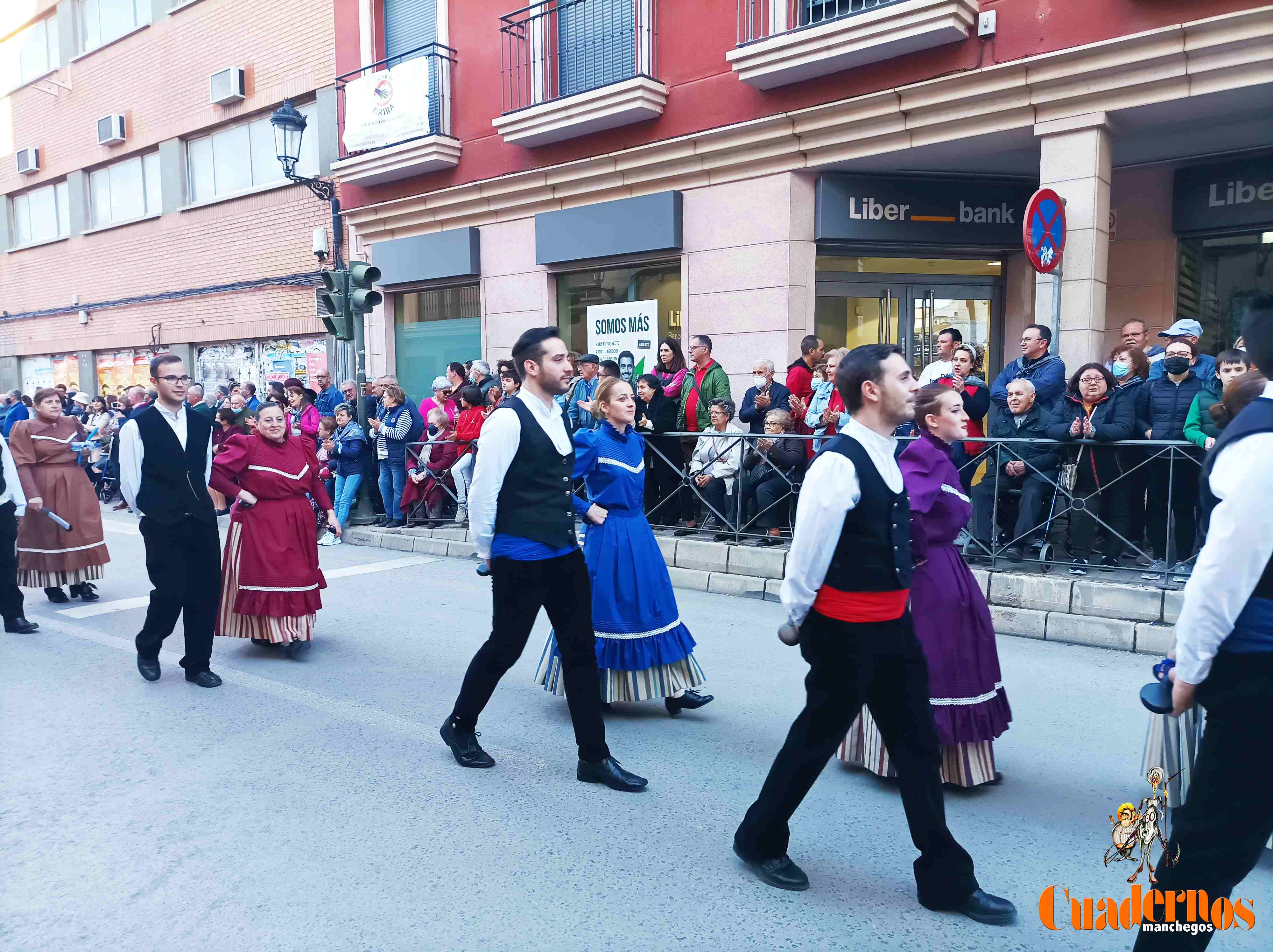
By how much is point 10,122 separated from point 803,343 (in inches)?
969

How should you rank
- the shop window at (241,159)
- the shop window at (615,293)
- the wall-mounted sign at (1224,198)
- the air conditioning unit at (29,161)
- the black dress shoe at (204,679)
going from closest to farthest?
the black dress shoe at (204,679) < the wall-mounted sign at (1224,198) < the shop window at (615,293) < the shop window at (241,159) < the air conditioning unit at (29,161)

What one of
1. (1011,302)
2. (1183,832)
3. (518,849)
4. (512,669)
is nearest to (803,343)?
(1011,302)

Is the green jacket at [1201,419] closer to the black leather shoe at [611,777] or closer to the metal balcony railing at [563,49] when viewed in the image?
the black leather shoe at [611,777]

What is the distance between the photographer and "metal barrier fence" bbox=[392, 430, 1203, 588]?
681 centimetres

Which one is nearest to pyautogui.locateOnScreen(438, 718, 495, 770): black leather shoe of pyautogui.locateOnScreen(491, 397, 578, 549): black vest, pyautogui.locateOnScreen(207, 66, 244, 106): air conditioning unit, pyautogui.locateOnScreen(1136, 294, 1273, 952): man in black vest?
pyautogui.locateOnScreen(491, 397, 578, 549): black vest

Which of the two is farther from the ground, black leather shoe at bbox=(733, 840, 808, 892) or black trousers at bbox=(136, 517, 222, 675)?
black trousers at bbox=(136, 517, 222, 675)

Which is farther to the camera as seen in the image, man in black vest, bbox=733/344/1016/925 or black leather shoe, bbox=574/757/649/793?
black leather shoe, bbox=574/757/649/793

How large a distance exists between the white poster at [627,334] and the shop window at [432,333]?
227cm

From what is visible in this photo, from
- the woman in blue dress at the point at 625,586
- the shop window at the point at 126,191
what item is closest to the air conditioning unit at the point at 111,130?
the shop window at the point at 126,191

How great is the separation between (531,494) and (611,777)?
50.2 inches

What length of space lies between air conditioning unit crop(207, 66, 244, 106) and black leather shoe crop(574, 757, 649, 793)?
56.9ft

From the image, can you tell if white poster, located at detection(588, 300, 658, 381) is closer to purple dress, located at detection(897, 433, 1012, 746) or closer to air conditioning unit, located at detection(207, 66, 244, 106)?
purple dress, located at detection(897, 433, 1012, 746)

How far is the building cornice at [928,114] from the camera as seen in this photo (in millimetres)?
8234

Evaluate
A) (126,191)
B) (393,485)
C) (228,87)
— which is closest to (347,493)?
(393,485)
